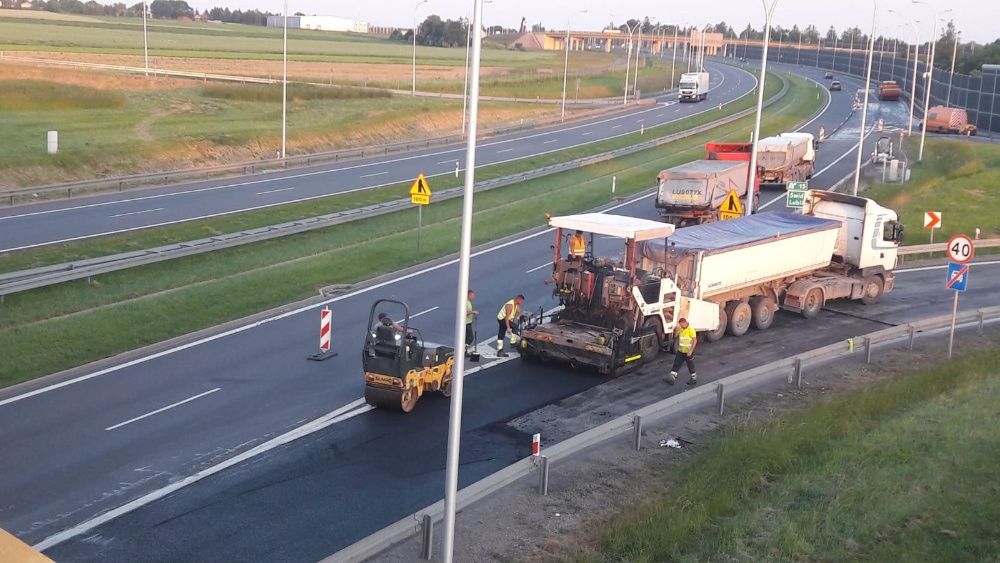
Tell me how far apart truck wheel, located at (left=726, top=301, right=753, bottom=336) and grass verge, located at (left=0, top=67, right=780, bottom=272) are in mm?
18327

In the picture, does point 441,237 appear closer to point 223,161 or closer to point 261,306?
point 261,306

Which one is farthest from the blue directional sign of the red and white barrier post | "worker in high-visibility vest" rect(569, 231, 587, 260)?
the red and white barrier post

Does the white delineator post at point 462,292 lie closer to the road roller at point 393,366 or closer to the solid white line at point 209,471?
the solid white line at point 209,471

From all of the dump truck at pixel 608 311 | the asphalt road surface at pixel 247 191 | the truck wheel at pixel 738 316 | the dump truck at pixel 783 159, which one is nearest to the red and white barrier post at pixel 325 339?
the dump truck at pixel 608 311

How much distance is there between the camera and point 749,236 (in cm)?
2614

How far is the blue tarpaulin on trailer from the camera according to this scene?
2412 centimetres

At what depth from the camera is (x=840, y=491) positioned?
1520 cm

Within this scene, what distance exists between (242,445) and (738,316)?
525 inches

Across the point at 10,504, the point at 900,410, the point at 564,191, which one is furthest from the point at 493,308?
the point at 564,191

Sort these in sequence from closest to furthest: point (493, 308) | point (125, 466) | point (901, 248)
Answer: point (125, 466), point (493, 308), point (901, 248)

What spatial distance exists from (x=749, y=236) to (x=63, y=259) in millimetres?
19596

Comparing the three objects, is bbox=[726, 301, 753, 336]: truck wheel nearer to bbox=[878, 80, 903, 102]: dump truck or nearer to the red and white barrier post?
the red and white barrier post

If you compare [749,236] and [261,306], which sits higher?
[749,236]

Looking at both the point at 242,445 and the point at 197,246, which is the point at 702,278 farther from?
the point at 197,246
